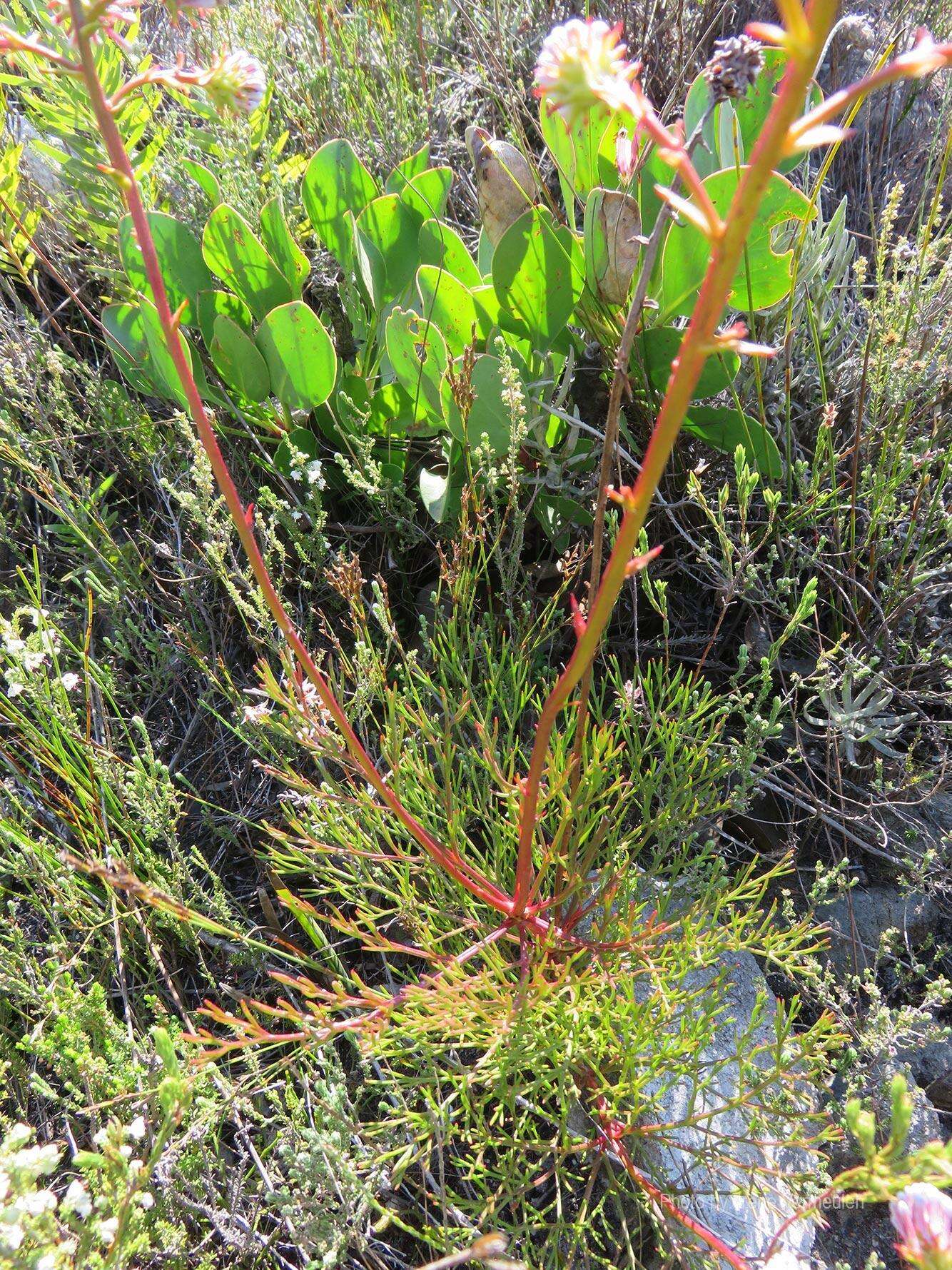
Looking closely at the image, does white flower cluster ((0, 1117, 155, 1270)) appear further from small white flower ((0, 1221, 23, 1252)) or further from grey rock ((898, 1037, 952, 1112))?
grey rock ((898, 1037, 952, 1112))

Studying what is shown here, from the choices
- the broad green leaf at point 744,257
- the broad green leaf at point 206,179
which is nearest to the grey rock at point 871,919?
the broad green leaf at point 744,257

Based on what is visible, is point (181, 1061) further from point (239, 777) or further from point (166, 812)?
point (239, 777)

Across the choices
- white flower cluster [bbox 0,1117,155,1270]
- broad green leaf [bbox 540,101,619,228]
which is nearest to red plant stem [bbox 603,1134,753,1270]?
white flower cluster [bbox 0,1117,155,1270]

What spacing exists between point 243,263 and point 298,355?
0.27 meters

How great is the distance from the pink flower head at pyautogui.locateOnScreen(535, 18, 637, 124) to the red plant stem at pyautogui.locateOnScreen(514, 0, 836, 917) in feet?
0.31

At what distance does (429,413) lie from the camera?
5.65 ft

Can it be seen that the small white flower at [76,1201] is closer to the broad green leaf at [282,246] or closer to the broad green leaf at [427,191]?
the broad green leaf at [282,246]

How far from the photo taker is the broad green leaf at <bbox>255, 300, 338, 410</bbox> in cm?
159

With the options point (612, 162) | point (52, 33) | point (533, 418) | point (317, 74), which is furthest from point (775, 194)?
point (317, 74)

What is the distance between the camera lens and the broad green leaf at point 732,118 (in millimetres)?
1495

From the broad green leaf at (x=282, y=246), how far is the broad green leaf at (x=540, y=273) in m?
0.48

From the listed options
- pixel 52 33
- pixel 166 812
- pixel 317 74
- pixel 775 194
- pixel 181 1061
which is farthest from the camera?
pixel 317 74

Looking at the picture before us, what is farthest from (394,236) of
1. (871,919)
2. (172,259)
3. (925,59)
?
(871,919)

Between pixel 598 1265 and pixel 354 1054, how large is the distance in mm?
501
